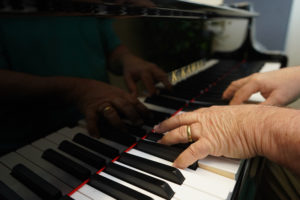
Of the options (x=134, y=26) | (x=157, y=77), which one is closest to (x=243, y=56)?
(x=157, y=77)

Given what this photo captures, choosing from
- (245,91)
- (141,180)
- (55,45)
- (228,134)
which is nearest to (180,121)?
(228,134)

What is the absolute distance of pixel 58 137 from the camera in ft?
→ 2.68

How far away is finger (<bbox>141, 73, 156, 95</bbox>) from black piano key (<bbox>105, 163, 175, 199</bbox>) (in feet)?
1.47

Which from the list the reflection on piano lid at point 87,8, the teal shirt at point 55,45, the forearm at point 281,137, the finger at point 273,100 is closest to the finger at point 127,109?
the teal shirt at point 55,45

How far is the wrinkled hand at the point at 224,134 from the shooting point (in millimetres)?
672

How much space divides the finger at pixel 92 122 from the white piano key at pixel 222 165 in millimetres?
416

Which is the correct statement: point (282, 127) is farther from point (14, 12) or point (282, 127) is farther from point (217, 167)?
point (14, 12)

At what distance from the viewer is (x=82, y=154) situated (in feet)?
2.35

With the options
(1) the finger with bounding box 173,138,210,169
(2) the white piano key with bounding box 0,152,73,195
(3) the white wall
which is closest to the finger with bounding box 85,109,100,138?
(2) the white piano key with bounding box 0,152,73,195

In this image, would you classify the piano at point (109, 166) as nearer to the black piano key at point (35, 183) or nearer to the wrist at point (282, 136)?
the black piano key at point (35, 183)

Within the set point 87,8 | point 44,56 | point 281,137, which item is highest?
point 87,8

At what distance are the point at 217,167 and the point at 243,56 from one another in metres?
1.76

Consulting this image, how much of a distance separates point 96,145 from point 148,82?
403mm

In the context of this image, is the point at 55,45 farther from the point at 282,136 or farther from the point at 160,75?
the point at 282,136
